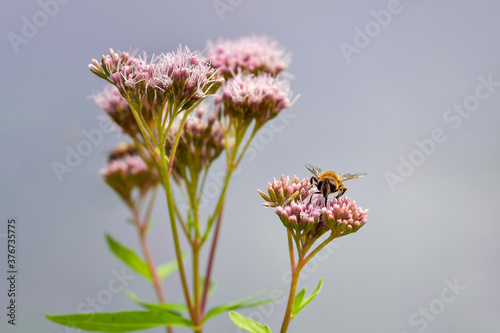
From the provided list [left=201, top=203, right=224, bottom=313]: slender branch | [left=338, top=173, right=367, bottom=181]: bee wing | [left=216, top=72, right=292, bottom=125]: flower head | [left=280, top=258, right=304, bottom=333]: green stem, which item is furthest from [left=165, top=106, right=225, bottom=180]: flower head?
[left=280, top=258, right=304, bottom=333]: green stem

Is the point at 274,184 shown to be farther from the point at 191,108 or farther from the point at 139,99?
the point at 139,99

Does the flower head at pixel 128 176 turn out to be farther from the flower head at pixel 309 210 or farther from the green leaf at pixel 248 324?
the green leaf at pixel 248 324

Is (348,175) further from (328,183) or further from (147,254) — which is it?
(147,254)

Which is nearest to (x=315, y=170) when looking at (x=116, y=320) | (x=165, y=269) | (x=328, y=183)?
(x=328, y=183)

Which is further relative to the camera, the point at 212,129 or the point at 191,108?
the point at 212,129

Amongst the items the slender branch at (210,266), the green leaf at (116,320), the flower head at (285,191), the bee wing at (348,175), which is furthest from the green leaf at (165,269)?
the bee wing at (348,175)

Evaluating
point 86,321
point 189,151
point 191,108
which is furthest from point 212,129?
point 86,321

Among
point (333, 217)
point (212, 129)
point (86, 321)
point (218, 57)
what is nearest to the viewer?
point (333, 217)
